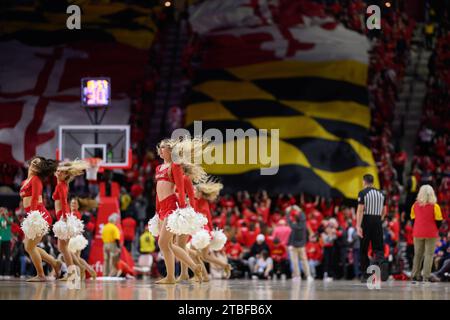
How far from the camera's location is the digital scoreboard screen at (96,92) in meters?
22.1

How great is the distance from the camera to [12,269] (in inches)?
862

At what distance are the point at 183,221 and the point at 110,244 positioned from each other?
314 inches

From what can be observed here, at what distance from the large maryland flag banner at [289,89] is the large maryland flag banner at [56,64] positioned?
2326 mm

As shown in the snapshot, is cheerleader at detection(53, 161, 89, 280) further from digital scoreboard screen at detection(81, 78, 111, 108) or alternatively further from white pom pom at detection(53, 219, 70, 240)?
digital scoreboard screen at detection(81, 78, 111, 108)

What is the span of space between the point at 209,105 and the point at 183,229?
16.1 meters

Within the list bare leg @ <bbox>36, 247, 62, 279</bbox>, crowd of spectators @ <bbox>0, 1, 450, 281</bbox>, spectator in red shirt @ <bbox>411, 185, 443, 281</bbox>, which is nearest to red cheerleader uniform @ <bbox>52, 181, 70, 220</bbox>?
bare leg @ <bbox>36, 247, 62, 279</bbox>

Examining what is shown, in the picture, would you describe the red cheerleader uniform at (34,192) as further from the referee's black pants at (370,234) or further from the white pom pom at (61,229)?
the referee's black pants at (370,234)

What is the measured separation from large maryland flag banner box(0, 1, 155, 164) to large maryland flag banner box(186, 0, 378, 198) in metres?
2.33

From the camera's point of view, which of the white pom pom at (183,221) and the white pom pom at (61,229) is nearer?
the white pom pom at (183,221)

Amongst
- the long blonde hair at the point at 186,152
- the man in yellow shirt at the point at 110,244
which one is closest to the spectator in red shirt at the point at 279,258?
the man in yellow shirt at the point at 110,244

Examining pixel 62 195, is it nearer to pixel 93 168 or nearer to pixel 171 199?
pixel 171 199

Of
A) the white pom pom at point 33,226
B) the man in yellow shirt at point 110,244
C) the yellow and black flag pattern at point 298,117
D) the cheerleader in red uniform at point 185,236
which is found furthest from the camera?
the yellow and black flag pattern at point 298,117

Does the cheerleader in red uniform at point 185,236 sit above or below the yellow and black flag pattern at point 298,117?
below
